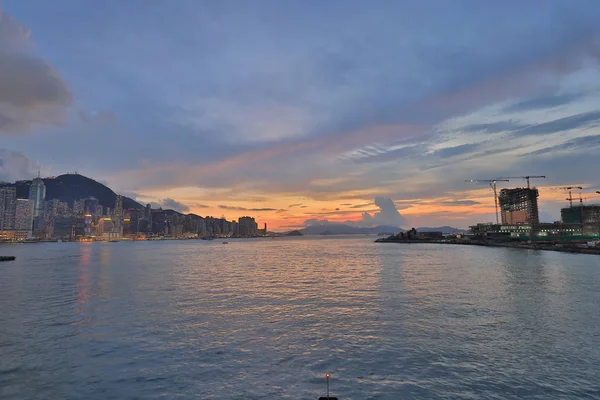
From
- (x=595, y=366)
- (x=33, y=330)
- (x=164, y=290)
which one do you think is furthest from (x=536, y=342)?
(x=164, y=290)

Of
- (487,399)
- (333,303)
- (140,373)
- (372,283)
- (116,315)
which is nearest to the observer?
(487,399)

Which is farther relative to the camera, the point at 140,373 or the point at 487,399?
the point at 140,373

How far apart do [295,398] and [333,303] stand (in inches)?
983

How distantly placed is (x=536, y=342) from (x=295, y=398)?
66.5 ft

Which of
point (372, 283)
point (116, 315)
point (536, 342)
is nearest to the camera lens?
point (536, 342)

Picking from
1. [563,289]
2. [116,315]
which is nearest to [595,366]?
[563,289]

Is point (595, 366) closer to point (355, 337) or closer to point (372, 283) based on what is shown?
point (355, 337)

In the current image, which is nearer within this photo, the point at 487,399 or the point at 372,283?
the point at 487,399

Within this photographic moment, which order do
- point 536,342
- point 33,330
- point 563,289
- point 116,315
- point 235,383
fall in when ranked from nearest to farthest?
point 235,383 < point 536,342 < point 33,330 < point 116,315 < point 563,289

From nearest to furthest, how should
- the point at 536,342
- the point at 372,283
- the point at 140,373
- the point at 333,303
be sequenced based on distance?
the point at 140,373 → the point at 536,342 → the point at 333,303 → the point at 372,283

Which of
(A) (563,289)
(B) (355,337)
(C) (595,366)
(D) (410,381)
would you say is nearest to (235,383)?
(D) (410,381)

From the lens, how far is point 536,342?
25922mm

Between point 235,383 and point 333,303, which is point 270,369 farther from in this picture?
point 333,303

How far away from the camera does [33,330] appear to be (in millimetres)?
30266
